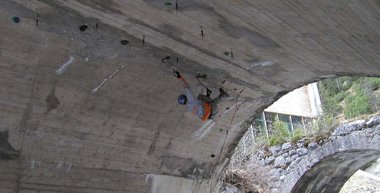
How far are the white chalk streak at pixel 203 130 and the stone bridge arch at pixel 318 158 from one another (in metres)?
4.14

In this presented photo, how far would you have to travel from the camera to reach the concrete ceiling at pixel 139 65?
325cm

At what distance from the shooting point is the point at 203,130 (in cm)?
572

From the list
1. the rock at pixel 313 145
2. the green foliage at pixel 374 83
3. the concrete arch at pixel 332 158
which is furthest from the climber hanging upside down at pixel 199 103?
the green foliage at pixel 374 83

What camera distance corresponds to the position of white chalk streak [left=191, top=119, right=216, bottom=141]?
565 cm

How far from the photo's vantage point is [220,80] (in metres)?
4.96

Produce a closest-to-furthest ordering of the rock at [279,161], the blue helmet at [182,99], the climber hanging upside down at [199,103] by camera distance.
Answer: the blue helmet at [182,99] → the climber hanging upside down at [199,103] → the rock at [279,161]

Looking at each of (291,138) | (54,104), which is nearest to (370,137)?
(291,138)

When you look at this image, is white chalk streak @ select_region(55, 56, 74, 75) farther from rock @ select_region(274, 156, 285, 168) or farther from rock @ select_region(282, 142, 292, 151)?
rock @ select_region(282, 142, 292, 151)

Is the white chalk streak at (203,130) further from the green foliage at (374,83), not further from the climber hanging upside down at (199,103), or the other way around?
the green foliage at (374,83)

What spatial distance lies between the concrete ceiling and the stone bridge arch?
3.90 metres

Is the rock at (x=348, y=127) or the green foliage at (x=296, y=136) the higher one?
the rock at (x=348, y=127)

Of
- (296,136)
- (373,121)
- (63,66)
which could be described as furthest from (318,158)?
(63,66)

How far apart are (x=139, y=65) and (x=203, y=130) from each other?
1842mm

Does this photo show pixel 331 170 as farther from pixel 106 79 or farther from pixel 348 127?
pixel 106 79
